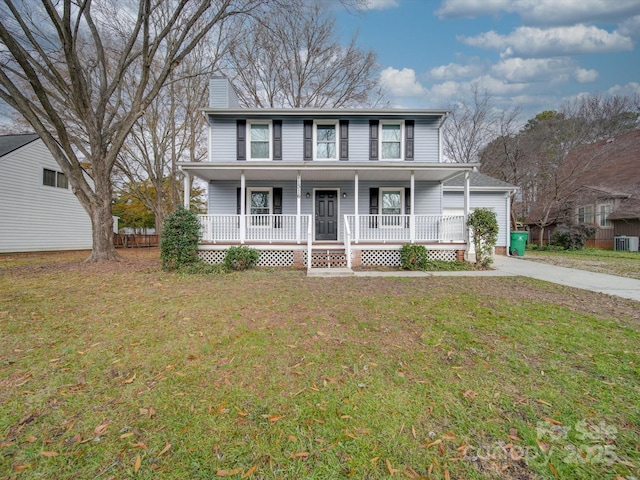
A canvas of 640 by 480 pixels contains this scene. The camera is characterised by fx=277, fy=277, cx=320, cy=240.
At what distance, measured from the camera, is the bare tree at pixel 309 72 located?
19.1 m

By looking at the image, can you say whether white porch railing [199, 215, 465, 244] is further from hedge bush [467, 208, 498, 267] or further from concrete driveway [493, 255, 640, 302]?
concrete driveway [493, 255, 640, 302]

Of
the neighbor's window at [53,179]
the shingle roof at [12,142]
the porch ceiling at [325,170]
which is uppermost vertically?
the shingle roof at [12,142]

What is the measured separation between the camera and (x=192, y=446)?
6.14 feet

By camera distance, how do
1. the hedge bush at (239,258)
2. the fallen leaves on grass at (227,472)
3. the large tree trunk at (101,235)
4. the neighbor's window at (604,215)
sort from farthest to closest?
1. the neighbor's window at (604,215)
2. the large tree trunk at (101,235)
3. the hedge bush at (239,258)
4. the fallen leaves on grass at (227,472)

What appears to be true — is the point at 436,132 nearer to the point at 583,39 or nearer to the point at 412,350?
the point at 412,350

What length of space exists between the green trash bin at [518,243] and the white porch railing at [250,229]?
11.2 meters

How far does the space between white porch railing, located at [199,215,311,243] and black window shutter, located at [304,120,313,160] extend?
2.81 m

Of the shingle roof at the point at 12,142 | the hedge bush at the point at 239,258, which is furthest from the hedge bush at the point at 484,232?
the shingle roof at the point at 12,142

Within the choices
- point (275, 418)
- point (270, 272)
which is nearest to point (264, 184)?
point (270, 272)

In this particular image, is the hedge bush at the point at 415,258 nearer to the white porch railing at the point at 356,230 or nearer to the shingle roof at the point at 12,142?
the white porch railing at the point at 356,230

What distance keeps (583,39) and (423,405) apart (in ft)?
89.4

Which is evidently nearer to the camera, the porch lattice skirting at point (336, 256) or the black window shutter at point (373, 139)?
the porch lattice skirting at point (336, 256)

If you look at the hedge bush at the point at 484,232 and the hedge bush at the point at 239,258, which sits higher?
the hedge bush at the point at 484,232

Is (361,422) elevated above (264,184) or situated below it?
below
